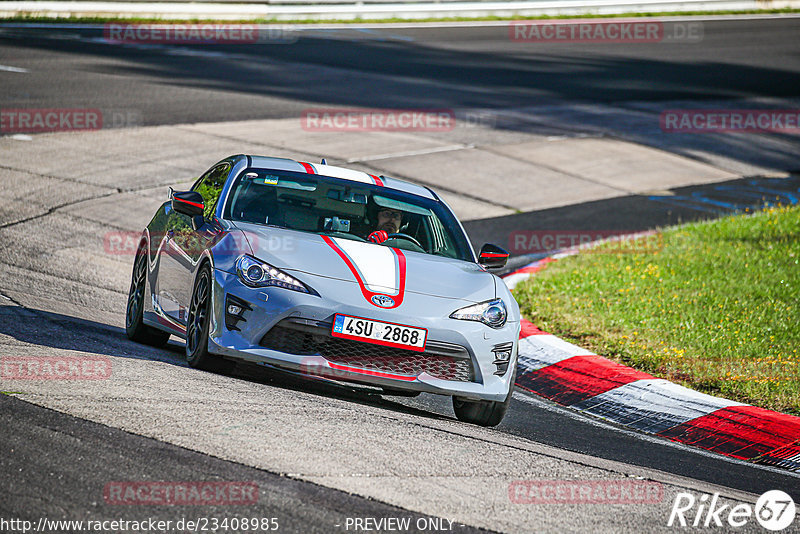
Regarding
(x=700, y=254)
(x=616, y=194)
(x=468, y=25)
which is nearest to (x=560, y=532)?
(x=700, y=254)

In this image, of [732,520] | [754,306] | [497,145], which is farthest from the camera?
[497,145]

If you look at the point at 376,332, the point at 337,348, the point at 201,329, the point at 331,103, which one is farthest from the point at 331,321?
the point at 331,103

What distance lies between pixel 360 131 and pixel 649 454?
12.8 meters

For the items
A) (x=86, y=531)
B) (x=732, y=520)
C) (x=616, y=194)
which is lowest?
(x=616, y=194)

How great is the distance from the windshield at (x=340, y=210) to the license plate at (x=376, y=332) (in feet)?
3.59

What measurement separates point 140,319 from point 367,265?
2.22 metres

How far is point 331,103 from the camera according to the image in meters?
21.0

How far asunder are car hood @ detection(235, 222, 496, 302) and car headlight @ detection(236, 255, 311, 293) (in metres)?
0.05

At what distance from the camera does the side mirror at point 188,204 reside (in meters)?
7.62

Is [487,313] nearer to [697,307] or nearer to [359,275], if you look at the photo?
[359,275]

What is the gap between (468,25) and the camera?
35531 mm

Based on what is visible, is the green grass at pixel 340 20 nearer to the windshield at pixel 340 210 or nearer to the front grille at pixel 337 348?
the windshield at pixel 340 210

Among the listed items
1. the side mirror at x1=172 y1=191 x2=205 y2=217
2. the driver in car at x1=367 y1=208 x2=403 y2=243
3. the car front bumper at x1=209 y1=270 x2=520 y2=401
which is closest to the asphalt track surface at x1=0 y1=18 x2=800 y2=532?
the car front bumper at x1=209 y1=270 x2=520 y2=401

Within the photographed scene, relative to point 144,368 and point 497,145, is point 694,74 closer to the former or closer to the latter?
point 497,145
